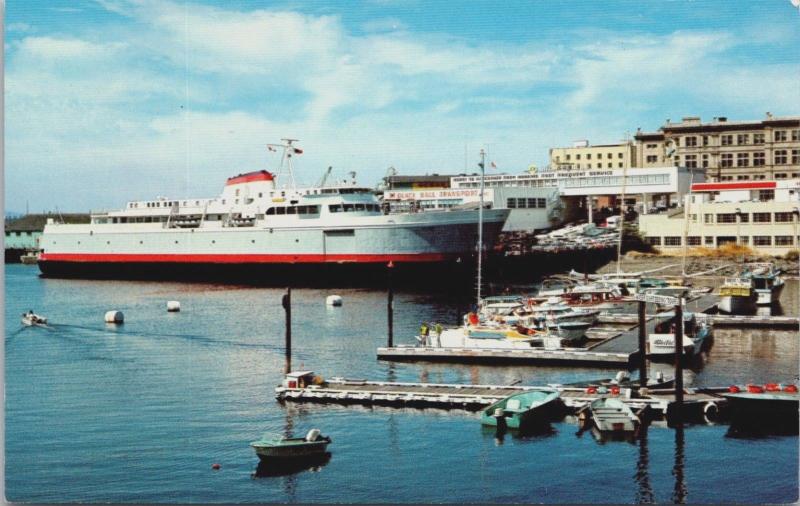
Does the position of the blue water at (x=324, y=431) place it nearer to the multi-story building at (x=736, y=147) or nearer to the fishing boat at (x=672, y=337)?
the fishing boat at (x=672, y=337)

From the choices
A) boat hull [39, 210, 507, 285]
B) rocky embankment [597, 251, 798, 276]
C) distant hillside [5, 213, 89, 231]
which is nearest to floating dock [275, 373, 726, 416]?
boat hull [39, 210, 507, 285]

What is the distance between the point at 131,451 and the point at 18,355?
32.1 feet

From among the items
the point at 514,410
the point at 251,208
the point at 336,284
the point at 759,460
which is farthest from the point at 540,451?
the point at 251,208

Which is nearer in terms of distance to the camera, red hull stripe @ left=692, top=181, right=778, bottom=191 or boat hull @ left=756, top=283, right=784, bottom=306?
boat hull @ left=756, top=283, right=784, bottom=306

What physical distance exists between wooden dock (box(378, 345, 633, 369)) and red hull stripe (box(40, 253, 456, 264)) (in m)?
18.3

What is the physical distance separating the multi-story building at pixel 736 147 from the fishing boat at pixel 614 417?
35769 mm

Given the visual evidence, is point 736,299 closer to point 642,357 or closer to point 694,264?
point 642,357

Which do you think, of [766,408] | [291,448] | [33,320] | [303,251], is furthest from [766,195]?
[291,448]

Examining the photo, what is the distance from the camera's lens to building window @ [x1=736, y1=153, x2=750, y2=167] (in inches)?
1972


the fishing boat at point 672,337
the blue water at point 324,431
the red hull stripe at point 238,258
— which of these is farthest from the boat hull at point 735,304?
the red hull stripe at point 238,258

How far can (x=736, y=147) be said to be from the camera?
50406 mm

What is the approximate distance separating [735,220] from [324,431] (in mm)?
28558

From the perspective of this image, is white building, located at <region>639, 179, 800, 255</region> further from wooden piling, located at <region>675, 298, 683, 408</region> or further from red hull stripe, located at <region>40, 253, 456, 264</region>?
wooden piling, located at <region>675, 298, 683, 408</region>

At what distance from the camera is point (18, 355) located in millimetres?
21109
